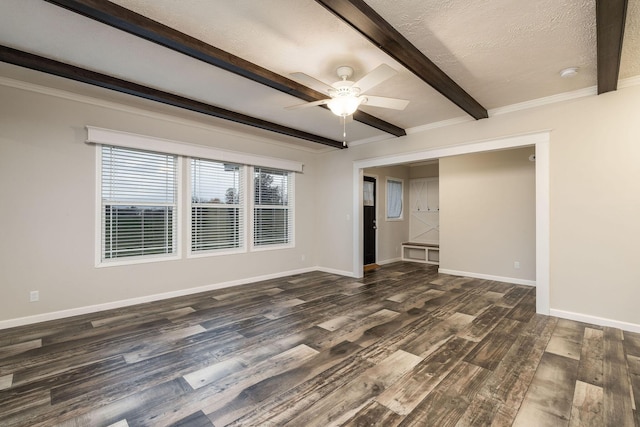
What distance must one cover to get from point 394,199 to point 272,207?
3556 millimetres

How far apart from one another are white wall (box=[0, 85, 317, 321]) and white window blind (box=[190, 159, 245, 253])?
687mm

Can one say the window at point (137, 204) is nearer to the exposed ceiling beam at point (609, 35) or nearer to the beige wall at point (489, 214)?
the exposed ceiling beam at point (609, 35)

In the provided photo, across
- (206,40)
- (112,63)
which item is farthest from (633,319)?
(112,63)

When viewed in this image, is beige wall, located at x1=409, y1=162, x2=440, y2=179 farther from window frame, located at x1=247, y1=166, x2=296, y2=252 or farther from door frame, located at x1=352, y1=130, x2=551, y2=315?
window frame, located at x1=247, y1=166, x2=296, y2=252

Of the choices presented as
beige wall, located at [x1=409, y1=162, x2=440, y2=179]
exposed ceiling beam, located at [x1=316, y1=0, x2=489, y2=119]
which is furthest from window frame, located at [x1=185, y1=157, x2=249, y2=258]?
beige wall, located at [x1=409, y1=162, x2=440, y2=179]

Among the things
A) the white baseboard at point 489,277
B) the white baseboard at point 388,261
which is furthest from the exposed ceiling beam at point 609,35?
the white baseboard at point 388,261

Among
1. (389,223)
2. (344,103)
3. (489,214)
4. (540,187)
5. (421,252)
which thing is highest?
(344,103)

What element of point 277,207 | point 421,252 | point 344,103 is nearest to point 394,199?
point 421,252

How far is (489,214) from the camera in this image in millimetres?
5637

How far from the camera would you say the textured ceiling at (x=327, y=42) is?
2.07 metres

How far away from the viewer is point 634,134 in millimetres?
3139

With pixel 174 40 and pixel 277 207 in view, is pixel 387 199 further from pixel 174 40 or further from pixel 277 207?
pixel 174 40

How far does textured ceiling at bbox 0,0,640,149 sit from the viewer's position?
6.79 ft

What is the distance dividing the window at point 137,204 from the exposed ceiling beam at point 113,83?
1041mm
